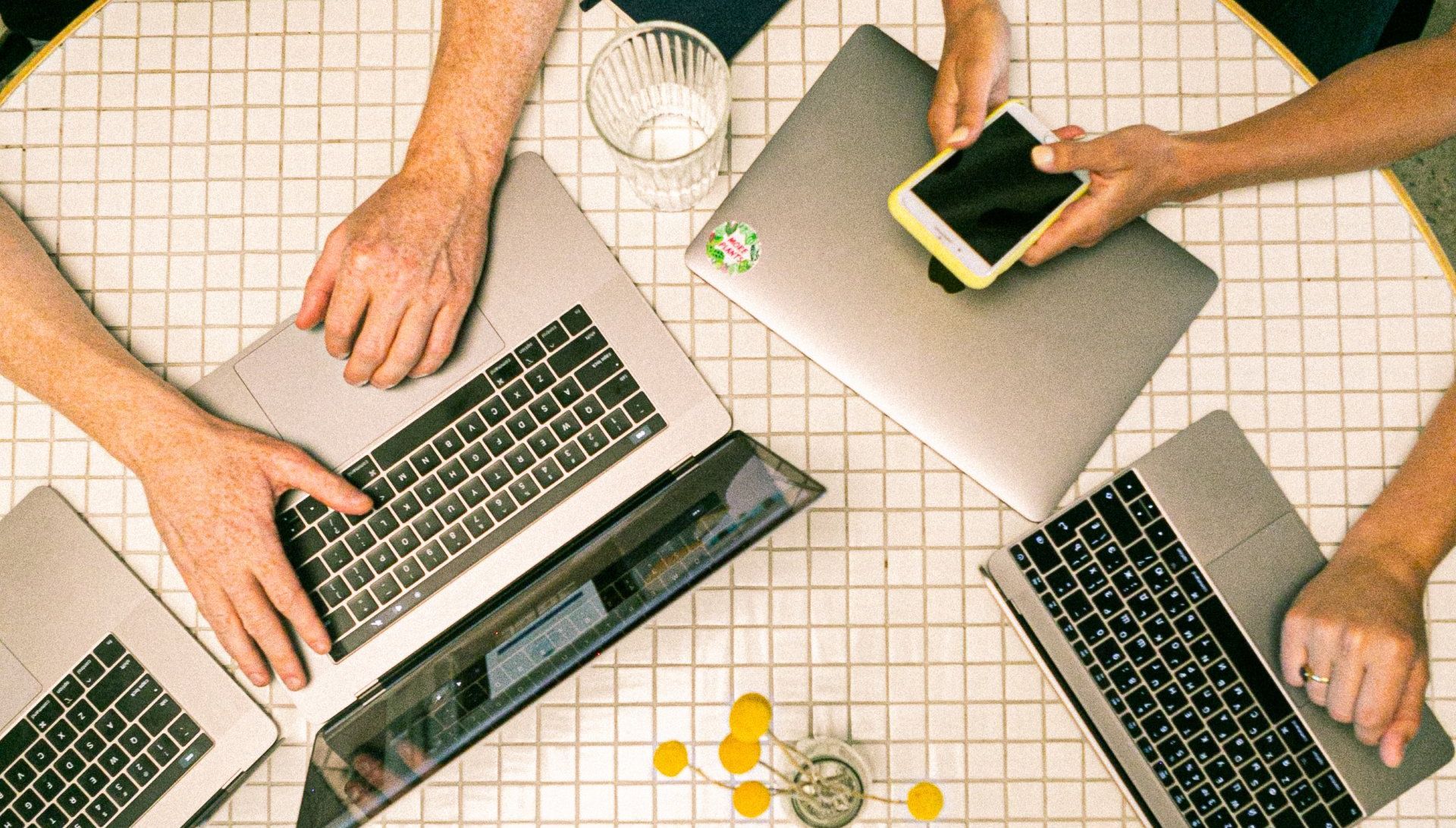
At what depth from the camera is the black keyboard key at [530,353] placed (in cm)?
99

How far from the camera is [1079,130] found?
101cm

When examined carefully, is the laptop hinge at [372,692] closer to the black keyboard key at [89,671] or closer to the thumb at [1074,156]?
the black keyboard key at [89,671]

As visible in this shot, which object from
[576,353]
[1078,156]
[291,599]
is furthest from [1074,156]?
[291,599]

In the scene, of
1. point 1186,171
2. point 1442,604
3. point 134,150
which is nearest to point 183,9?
point 134,150

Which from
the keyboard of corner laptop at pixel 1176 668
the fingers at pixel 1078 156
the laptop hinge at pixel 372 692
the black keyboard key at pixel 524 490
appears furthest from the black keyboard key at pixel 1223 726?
the laptop hinge at pixel 372 692

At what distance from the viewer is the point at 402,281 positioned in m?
0.99

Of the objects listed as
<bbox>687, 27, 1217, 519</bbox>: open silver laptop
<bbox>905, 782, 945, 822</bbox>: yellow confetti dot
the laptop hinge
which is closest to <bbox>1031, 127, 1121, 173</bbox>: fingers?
<bbox>687, 27, 1217, 519</bbox>: open silver laptop

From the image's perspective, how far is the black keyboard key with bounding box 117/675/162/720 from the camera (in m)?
0.97

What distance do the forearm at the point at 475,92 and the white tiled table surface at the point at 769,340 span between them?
0.05 meters

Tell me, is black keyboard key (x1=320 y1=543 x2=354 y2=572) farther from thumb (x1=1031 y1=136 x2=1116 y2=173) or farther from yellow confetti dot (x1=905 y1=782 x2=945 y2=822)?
thumb (x1=1031 y1=136 x2=1116 y2=173)

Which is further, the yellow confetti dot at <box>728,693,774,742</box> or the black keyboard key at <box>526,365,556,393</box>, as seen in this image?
the black keyboard key at <box>526,365,556,393</box>

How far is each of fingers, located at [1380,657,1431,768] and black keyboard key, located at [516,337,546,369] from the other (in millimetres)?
943

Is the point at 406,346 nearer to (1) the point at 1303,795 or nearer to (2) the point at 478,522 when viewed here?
(2) the point at 478,522

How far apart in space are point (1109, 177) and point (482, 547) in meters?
0.74
